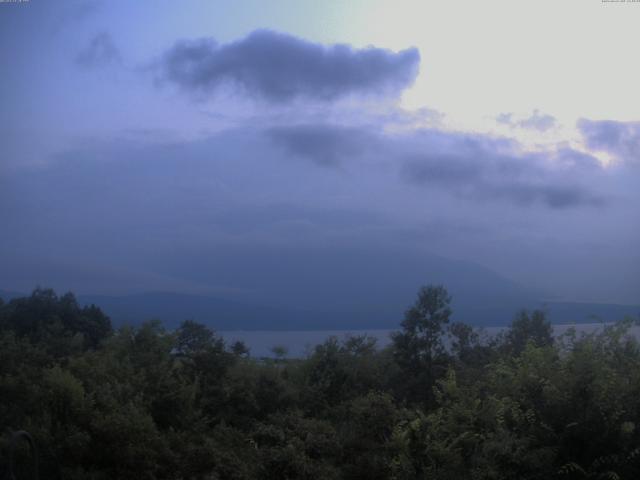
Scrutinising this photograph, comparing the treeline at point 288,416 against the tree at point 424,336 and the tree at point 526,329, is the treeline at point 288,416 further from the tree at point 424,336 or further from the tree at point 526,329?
the tree at point 526,329

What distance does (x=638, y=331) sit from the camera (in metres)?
9.96

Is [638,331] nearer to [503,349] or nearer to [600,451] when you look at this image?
[600,451]

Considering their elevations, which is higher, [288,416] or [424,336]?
[424,336]

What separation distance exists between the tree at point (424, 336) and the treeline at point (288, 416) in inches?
77.5

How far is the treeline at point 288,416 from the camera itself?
Answer: 7758 mm

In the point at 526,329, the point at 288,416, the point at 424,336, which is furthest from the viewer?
the point at 526,329

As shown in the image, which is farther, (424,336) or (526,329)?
(526,329)

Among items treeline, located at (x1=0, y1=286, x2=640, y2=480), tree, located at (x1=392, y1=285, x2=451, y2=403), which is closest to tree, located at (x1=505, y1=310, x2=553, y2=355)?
tree, located at (x1=392, y1=285, x2=451, y2=403)

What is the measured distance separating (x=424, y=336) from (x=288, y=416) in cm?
480

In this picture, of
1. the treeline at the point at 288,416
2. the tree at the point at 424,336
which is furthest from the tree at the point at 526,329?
the treeline at the point at 288,416

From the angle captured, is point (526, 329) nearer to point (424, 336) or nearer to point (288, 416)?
point (424, 336)

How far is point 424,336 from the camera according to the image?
14203 millimetres

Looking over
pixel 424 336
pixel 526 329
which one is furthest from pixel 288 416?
pixel 526 329

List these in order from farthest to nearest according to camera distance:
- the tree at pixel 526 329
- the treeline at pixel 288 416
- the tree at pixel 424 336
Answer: the tree at pixel 526 329 < the tree at pixel 424 336 < the treeline at pixel 288 416
